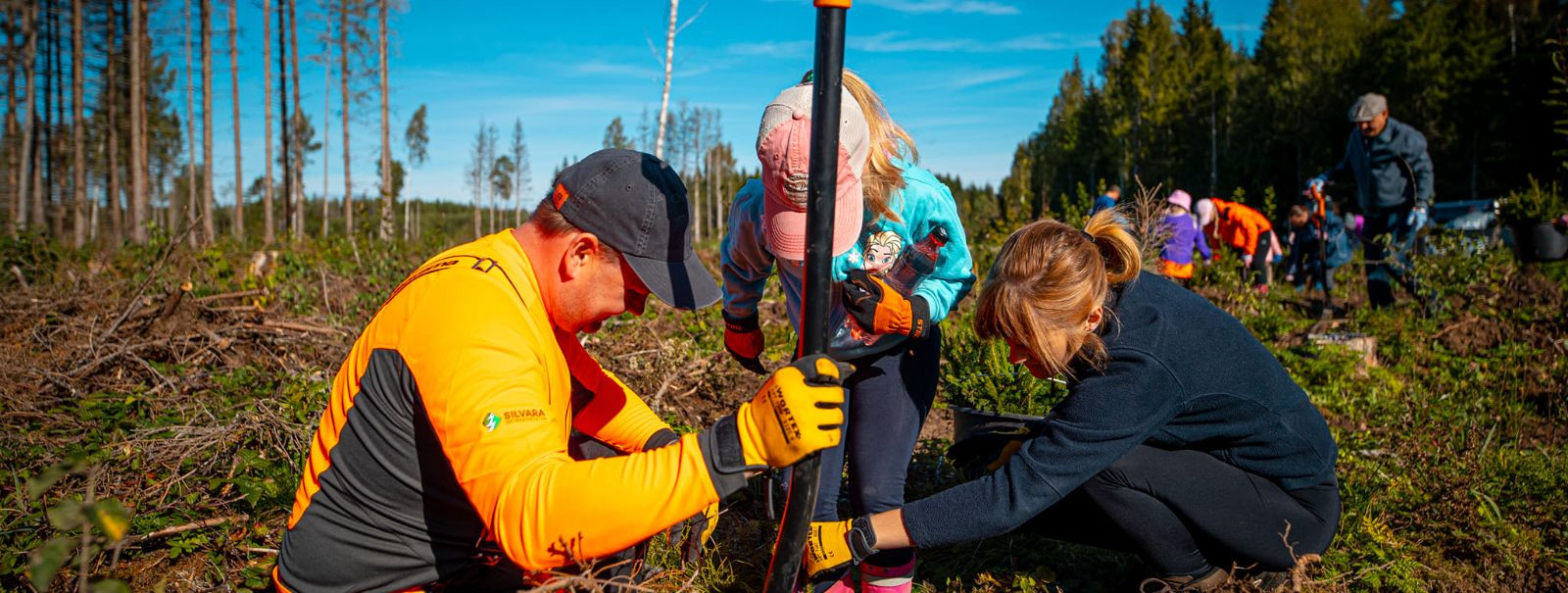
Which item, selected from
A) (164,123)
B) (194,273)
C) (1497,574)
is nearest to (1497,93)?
(1497,574)

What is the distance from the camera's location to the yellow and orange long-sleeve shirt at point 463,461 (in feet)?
4.66

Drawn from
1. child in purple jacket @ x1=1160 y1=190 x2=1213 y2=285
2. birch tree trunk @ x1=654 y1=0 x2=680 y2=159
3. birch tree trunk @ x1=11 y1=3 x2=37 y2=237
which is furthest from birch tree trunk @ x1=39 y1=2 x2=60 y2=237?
child in purple jacket @ x1=1160 y1=190 x2=1213 y2=285

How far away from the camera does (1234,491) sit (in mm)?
2342

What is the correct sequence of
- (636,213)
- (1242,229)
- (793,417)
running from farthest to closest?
1. (1242,229)
2. (636,213)
3. (793,417)

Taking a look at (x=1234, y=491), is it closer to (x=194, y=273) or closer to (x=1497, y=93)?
(x=194, y=273)

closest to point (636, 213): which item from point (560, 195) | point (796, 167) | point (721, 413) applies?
point (560, 195)

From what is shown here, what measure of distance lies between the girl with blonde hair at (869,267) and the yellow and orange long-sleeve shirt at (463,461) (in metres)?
0.72

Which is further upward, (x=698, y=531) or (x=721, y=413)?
(x=698, y=531)

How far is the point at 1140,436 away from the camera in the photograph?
7.27 ft

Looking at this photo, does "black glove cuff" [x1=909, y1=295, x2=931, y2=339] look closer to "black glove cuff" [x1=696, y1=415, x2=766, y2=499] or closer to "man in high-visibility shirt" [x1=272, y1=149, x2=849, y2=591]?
"man in high-visibility shirt" [x1=272, y1=149, x2=849, y2=591]

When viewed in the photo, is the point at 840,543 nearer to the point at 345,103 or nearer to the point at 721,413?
the point at 721,413

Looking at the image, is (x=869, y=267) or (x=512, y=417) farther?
(x=869, y=267)

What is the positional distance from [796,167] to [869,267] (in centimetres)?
49

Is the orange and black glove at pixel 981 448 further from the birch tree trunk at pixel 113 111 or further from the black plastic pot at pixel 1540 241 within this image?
the birch tree trunk at pixel 113 111
